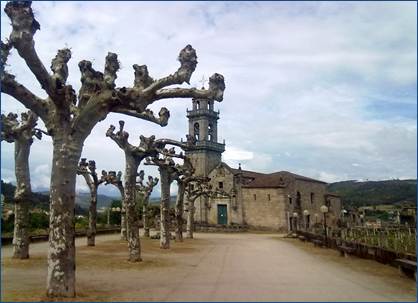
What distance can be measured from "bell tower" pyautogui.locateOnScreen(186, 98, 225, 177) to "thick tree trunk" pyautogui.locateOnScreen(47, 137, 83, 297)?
56.7 metres

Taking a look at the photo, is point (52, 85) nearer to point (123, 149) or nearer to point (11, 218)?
point (123, 149)

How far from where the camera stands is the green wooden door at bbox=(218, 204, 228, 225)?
207 ft

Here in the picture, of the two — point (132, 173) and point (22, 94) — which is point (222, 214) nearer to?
point (132, 173)

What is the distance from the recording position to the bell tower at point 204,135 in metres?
67.0

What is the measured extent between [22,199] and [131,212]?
12.7 ft

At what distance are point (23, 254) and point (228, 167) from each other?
161ft

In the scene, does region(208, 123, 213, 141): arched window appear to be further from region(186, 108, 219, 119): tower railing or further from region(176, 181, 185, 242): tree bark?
region(176, 181, 185, 242): tree bark

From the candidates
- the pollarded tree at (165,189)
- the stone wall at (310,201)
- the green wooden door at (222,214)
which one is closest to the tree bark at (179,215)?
the pollarded tree at (165,189)

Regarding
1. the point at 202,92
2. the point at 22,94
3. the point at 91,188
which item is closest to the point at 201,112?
the point at 91,188

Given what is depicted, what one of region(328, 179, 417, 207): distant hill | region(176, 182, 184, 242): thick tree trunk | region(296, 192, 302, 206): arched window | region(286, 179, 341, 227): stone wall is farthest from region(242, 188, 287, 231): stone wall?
region(328, 179, 417, 207): distant hill

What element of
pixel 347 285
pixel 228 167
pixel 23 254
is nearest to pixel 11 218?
pixel 23 254

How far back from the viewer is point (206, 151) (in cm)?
6719

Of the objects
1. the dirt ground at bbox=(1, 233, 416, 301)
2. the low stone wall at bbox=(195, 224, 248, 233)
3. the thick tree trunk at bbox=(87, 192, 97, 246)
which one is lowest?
the dirt ground at bbox=(1, 233, 416, 301)

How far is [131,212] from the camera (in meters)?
17.0
